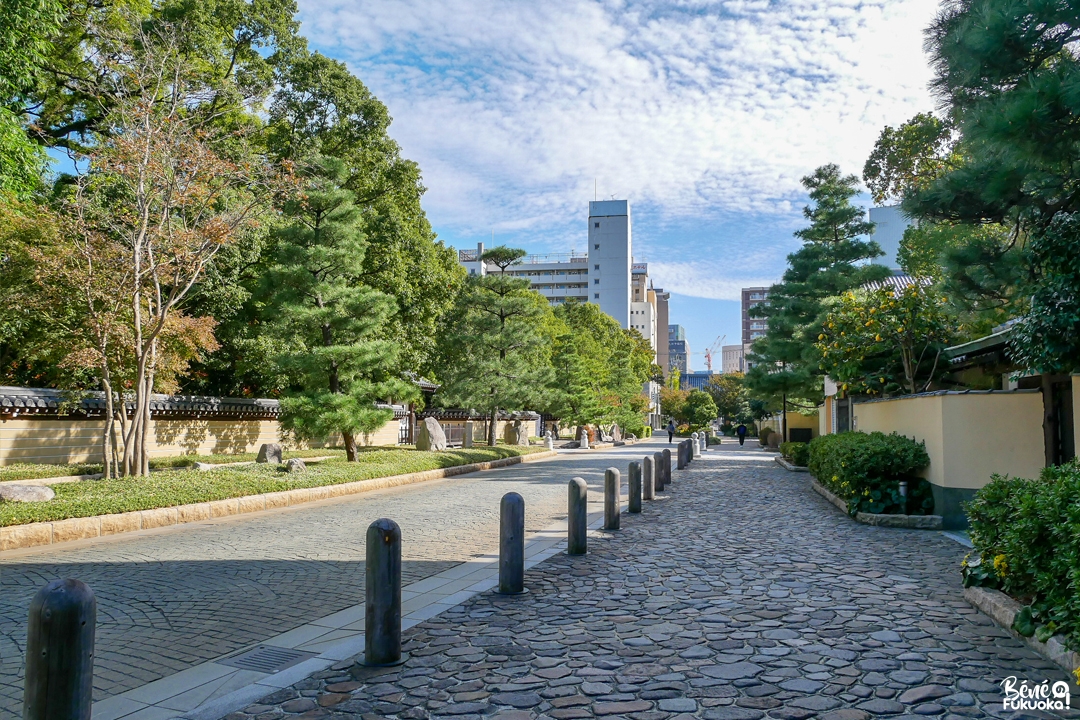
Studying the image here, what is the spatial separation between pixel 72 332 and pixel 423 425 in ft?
41.9

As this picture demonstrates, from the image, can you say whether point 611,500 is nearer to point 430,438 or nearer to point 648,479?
point 648,479

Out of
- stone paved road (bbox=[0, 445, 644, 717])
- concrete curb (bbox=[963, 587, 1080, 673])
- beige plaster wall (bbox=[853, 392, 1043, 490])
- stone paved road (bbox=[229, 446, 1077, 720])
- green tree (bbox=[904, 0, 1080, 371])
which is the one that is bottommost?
stone paved road (bbox=[0, 445, 644, 717])

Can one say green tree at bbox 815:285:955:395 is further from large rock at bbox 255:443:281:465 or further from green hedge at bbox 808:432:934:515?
large rock at bbox 255:443:281:465

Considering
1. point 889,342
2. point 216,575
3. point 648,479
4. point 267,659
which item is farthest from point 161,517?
point 889,342

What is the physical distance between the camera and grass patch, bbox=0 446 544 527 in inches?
354

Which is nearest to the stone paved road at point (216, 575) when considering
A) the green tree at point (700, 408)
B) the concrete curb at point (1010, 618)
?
the concrete curb at point (1010, 618)

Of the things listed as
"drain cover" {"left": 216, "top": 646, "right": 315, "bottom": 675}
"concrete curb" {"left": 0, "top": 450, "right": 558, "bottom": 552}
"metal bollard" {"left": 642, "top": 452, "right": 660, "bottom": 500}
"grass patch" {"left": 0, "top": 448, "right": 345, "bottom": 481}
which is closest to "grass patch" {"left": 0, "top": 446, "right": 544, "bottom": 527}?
"concrete curb" {"left": 0, "top": 450, "right": 558, "bottom": 552}

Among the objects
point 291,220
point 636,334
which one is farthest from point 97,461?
point 636,334

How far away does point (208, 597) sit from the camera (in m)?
6.23

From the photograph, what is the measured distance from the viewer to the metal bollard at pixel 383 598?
452 cm

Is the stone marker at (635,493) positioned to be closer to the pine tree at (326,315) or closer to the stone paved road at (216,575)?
the stone paved road at (216,575)

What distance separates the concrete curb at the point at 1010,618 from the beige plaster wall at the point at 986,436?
385 cm

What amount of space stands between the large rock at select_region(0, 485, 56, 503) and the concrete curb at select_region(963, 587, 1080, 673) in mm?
10780

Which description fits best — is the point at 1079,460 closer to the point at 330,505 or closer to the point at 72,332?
the point at 330,505
